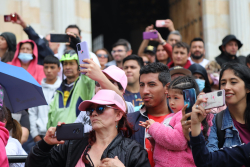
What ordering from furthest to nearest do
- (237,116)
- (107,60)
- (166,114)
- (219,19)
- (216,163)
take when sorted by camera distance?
(219,19) < (107,60) < (166,114) < (237,116) < (216,163)

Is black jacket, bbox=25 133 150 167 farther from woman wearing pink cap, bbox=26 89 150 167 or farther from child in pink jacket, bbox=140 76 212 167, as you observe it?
child in pink jacket, bbox=140 76 212 167

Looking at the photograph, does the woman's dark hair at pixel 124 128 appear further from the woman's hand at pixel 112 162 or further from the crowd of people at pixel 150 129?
the woman's hand at pixel 112 162

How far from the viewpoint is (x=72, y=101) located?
5191mm

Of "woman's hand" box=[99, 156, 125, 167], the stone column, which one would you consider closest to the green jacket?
"woman's hand" box=[99, 156, 125, 167]

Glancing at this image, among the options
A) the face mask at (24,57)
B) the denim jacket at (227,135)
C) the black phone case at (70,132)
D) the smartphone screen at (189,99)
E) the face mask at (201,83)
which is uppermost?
the face mask at (24,57)

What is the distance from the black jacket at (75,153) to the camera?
10.8 feet

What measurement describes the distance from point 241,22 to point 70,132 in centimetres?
788

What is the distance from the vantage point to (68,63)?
6.03 m

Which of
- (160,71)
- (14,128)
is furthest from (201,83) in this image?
(14,128)

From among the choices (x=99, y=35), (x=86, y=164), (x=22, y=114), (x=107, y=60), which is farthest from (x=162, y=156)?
(x=99, y=35)

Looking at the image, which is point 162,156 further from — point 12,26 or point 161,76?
point 12,26

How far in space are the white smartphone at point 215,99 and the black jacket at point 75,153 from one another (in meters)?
0.89

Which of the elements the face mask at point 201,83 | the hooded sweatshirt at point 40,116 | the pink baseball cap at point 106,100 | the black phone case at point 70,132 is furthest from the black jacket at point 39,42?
the black phone case at point 70,132

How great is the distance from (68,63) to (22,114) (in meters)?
1.14
